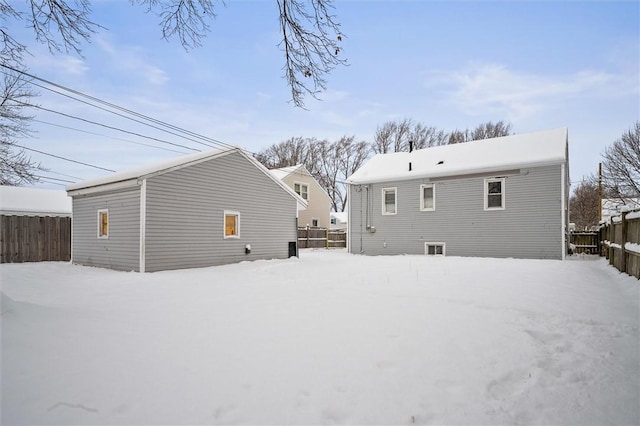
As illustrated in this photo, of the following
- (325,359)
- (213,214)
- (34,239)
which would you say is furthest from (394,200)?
(34,239)

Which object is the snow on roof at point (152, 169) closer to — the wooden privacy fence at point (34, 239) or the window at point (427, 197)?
the wooden privacy fence at point (34, 239)

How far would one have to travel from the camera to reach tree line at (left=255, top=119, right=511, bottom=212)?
3741 centimetres

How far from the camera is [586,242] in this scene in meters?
18.5

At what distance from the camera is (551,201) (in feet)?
44.1

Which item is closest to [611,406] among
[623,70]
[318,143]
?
[623,70]

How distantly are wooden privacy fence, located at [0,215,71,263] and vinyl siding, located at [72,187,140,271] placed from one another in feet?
4.88

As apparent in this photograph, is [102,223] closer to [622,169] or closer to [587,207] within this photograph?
[622,169]

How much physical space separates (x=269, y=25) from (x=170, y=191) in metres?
7.27

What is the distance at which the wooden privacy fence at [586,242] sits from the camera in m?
18.2

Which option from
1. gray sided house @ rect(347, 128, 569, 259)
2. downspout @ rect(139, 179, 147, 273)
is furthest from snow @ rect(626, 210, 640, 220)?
downspout @ rect(139, 179, 147, 273)

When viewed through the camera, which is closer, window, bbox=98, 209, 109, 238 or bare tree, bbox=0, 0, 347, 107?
bare tree, bbox=0, 0, 347, 107

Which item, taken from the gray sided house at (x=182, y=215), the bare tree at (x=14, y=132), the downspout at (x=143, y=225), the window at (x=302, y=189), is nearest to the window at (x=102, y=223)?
the gray sided house at (x=182, y=215)

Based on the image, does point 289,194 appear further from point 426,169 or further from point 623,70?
point 623,70

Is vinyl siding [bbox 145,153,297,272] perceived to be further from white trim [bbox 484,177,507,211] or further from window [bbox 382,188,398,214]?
white trim [bbox 484,177,507,211]
